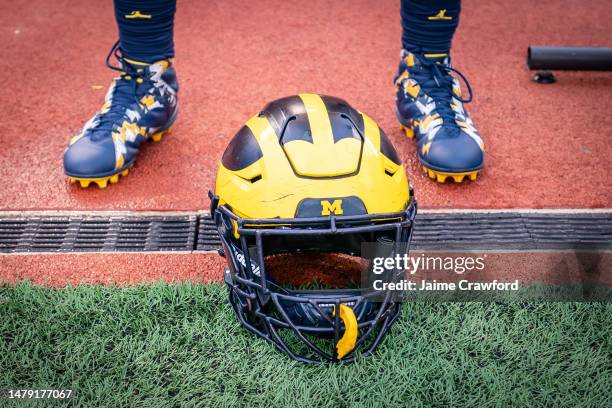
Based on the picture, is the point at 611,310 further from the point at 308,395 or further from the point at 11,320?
the point at 11,320

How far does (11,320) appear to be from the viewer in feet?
6.00

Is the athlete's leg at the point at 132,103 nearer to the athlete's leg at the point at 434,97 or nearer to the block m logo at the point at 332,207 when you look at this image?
the athlete's leg at the point at 434,97

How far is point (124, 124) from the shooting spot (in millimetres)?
2486

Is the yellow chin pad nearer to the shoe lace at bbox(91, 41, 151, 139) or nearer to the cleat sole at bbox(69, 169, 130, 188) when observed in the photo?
the cleat sole at bbox(69, 169, 130, 188)

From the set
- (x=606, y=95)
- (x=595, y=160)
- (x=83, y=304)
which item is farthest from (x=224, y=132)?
(x=606, y=95)

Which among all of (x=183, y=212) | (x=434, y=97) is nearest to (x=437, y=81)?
(x=434, y=97)

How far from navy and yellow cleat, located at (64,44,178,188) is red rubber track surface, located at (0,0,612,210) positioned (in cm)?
8

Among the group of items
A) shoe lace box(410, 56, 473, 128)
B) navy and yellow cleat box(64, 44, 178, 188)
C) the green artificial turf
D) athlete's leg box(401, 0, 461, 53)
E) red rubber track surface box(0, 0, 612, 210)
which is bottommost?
red rubber track surface box(0, 0, 612, 210)

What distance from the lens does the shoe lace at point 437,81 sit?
2.56 meters

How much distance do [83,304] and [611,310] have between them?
155 centimetres

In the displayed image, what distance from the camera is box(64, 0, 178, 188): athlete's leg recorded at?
2369 millimetres

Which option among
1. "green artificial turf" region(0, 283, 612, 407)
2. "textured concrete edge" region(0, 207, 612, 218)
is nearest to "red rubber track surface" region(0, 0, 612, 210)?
"textured concrete edge" region(0, 207, 612, 218)

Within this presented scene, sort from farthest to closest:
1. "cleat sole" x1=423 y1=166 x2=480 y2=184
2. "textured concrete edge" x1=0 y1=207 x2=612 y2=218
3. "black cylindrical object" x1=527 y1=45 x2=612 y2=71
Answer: "black cylindrical object" x1=527 y1=45 x2=612 y2=71, "cleat sole" x1=423 y1=166 x2=480 y2=184, "textured concrete edge" x1=0 y1=207 x2=612 y2=218

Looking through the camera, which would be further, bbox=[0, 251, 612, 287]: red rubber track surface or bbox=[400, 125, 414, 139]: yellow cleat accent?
bbox=[400, 125, 414, 139]: yellow cleat accent
